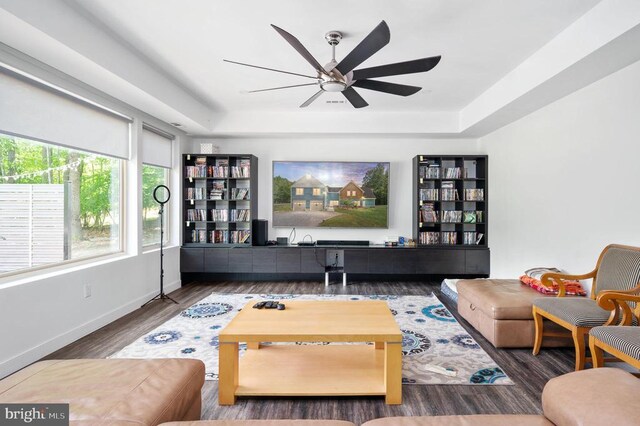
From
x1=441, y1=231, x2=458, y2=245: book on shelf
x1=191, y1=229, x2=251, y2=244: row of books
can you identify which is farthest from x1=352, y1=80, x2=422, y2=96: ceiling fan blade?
x1=191, y1=229, x2=251, y2=244: row of books

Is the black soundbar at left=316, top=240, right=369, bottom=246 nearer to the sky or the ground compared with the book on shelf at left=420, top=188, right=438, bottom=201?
nearer to the ground

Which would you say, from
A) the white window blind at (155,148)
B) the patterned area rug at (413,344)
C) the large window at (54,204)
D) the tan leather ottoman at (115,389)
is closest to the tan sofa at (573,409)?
the tan leather ottoman at (115,389)

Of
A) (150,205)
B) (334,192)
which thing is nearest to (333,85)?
(334,192)

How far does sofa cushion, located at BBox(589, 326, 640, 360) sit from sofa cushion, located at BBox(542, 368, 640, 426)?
2.45ft

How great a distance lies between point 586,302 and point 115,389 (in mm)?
3106

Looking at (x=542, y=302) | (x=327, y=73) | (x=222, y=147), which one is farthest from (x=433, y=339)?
(x=222, y=147)

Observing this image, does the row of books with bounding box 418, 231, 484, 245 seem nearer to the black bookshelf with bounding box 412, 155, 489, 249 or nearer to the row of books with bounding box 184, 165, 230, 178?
the black bookshelf with bounding box 412, 155, 489, 249

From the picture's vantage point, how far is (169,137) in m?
4.71

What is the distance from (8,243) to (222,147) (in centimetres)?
334

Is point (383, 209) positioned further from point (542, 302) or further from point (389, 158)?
point (542, 302)

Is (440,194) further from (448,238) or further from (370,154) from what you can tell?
(370,154)

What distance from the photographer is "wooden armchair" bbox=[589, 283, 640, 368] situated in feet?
5.60

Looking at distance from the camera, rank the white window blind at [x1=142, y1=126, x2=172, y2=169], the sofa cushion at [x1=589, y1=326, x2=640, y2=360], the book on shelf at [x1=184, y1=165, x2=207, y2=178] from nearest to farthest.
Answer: the sofa cushion at [x1=589, y1=326, x2=640, y2=360] → the white window blind at [x1=142, y1=126, x2=172, y2=169] → the book on shelf at [x1=184, y1=165, x2=207, y2=178]

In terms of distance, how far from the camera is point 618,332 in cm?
183
